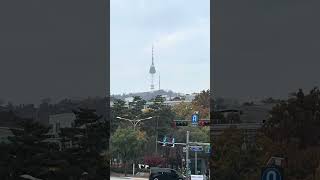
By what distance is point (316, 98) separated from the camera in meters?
6.26

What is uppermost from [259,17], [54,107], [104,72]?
[259,17]

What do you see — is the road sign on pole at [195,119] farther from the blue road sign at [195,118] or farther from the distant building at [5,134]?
the distant building at [5,134]

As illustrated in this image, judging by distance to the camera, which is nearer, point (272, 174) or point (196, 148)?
point (272, 174)

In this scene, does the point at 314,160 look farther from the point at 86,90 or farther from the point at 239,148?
the point at 86,90

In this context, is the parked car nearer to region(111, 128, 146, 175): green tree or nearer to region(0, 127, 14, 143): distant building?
region(111, 128, 146, 175): green tree

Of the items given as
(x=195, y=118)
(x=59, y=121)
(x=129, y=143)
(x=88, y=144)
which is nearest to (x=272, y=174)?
(x=88, y=144)

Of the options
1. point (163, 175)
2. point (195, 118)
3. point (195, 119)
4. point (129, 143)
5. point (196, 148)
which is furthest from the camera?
point (196, 148)

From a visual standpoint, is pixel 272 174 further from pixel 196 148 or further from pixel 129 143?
pixel 196 148

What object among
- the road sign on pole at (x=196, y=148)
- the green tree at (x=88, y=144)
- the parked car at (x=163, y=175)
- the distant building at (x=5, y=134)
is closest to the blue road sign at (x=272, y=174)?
the green tree at (x=88, y=144)

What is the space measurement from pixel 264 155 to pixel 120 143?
6257mm

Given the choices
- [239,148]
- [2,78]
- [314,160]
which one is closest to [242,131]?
[239,148]

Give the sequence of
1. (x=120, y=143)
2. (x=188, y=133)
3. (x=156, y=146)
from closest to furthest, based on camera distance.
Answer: (x=120, y=143) < (x=188, y=133) < (x=156, y=146)

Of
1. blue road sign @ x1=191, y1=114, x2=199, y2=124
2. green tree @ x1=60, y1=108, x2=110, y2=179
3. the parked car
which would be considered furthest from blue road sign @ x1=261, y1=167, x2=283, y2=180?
blue road sign @ x1=191, y1=114, x2=199, y2=124

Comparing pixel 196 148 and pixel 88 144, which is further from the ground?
pixel 88 144
